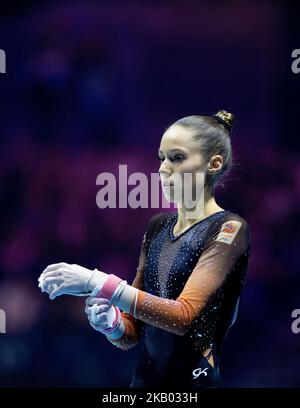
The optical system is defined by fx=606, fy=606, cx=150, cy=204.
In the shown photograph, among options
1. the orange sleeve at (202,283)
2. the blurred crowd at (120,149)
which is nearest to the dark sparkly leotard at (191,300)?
the orange sleeve at (202,283)

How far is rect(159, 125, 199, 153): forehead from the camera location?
6.06ft

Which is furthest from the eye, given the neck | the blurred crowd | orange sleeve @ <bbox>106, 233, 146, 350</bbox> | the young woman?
the blurred crowd

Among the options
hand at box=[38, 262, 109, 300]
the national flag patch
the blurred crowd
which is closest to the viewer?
hand at box=[38, 262, 109, 300]

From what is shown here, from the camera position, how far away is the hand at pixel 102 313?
1.73 metres

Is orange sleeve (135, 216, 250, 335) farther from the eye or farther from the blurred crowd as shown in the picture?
the blurred crowd

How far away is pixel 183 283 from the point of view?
1.79 m

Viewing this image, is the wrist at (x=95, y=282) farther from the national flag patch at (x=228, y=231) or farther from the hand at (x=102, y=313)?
the national flag patch at (x=228, y=231)

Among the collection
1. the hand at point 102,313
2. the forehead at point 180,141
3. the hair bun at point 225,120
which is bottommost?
the hand at point 102,313

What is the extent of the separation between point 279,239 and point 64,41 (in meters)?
1.64

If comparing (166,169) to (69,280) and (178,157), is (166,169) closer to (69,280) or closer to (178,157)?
(178,157)

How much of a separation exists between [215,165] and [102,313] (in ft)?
1.87

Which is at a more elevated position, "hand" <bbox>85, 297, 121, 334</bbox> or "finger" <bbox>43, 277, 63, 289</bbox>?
"finger" <bbox>43, 277, 63, 289</bbox>

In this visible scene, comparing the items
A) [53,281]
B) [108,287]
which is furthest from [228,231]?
[53,281]

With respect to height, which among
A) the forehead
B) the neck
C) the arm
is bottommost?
the arm
